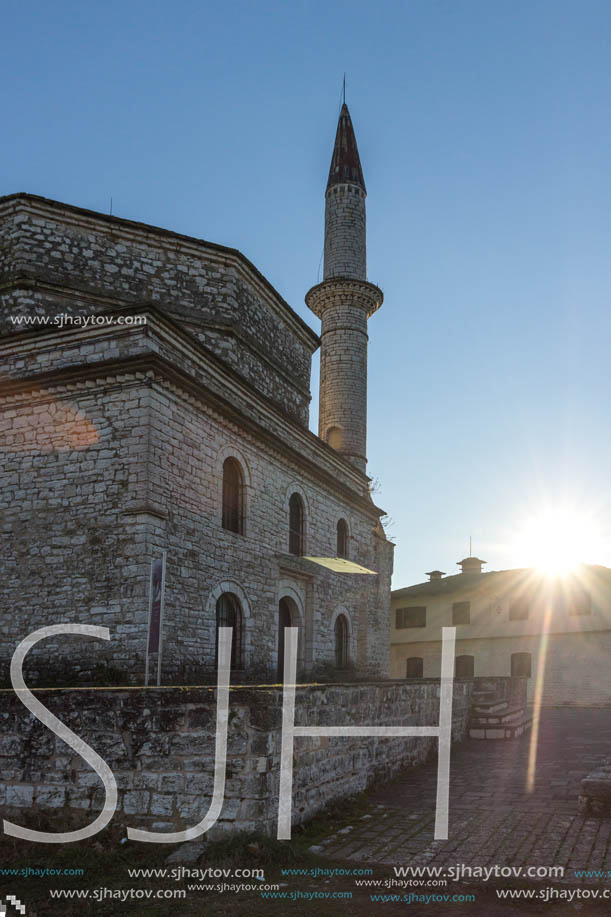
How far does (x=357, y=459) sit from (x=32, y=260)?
1186 centimetres

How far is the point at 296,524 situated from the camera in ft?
52.7

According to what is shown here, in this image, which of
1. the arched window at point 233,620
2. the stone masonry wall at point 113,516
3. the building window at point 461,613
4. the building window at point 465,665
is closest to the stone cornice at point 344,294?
the stone masonry wall at point 113,516

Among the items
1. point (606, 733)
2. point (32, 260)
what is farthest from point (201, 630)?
point (606, 733)

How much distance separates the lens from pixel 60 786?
21.8 feet

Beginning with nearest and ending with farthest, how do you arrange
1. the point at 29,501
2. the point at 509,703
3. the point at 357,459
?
the point at 29,501 → the point at 509,703 → the point at 357,459

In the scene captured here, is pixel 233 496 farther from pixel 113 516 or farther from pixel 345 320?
pixel 345 320

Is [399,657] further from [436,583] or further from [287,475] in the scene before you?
[287,475]

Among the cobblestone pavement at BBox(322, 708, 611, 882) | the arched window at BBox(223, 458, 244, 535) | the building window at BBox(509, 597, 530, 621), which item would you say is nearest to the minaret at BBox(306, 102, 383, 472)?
the arched window at BBox(223, 458, 244, 535)

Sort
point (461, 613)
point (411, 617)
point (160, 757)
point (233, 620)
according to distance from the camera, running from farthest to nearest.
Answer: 1. point (411, 617)
2. point (461, 613)
3. point (233, 620)
4. point (160, 757)

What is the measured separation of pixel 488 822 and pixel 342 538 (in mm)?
11537

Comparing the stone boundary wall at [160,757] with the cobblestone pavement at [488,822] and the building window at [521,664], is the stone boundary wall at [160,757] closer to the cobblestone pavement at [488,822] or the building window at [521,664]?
the cobblestone pavement at [488,822]

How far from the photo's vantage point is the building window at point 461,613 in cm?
3078

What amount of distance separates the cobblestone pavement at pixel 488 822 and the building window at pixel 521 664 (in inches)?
675

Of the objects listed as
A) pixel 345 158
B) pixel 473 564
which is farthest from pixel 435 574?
pixel 345 158
